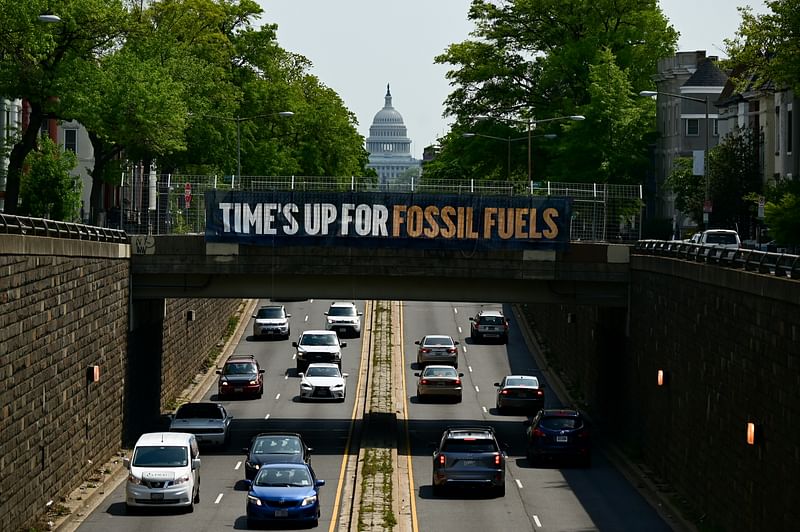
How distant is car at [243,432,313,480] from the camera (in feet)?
136

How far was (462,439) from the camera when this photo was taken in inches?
A: 1587

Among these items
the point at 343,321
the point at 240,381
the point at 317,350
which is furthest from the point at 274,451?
the point at 343,321

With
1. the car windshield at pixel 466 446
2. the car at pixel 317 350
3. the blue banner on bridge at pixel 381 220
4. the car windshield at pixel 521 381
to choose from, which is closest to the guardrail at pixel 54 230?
the blue banner on bridge at pixel 381 220

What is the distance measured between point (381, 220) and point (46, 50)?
14623mm

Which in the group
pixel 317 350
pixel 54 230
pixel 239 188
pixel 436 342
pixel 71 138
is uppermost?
pixel 71 138

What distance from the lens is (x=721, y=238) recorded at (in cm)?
5841

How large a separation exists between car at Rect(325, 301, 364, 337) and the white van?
148 feet

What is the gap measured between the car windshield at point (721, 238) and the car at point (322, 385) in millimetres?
16045

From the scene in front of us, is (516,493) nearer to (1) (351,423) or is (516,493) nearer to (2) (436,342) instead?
(1) (351,423)

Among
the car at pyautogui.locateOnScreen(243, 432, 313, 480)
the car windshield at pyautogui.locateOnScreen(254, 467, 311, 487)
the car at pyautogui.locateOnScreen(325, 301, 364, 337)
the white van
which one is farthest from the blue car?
the car at pyautogui.locateOnScreen(325, 301, 364, 337)

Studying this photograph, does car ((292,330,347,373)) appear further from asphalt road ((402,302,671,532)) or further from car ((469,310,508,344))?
car ((469,310,508,344))

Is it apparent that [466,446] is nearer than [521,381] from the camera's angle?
Yes

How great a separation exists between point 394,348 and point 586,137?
17363 mm

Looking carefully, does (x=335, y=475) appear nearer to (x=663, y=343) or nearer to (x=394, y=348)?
(x=663, y=343)
